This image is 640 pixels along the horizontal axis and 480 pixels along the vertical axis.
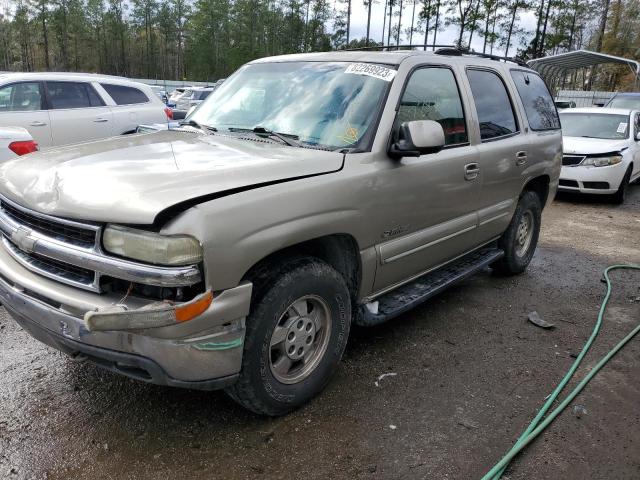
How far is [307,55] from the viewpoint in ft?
12.6

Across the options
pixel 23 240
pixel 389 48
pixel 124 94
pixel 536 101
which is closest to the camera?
pixel 23 240

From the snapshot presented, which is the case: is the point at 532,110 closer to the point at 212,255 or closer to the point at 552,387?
the point at 552,387

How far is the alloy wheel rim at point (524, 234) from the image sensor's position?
5221 mm

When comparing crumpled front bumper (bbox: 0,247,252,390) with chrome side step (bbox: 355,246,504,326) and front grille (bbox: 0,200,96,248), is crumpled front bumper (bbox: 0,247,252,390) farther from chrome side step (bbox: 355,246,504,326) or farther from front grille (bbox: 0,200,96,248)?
chrome side step (bbox: 355,246,504,326)

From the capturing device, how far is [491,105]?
14.2 ft

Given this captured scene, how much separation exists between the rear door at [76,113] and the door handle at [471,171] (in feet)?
21.1

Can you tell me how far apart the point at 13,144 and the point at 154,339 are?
4594 mm

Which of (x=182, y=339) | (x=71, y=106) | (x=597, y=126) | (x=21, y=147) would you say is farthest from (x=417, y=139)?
(x=597, y=126)

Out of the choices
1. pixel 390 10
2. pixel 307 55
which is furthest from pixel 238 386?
pixel 390 10

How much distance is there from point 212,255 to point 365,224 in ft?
3.50

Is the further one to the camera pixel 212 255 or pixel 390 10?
pixel 390 10

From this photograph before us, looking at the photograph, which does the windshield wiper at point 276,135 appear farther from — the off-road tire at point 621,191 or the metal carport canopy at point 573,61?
the metal carport canopy at point 573,61

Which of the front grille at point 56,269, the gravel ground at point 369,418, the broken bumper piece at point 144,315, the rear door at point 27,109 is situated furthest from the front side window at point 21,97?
the broken bumper piece at point 144,315

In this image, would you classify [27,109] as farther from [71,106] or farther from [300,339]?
[300,339]
